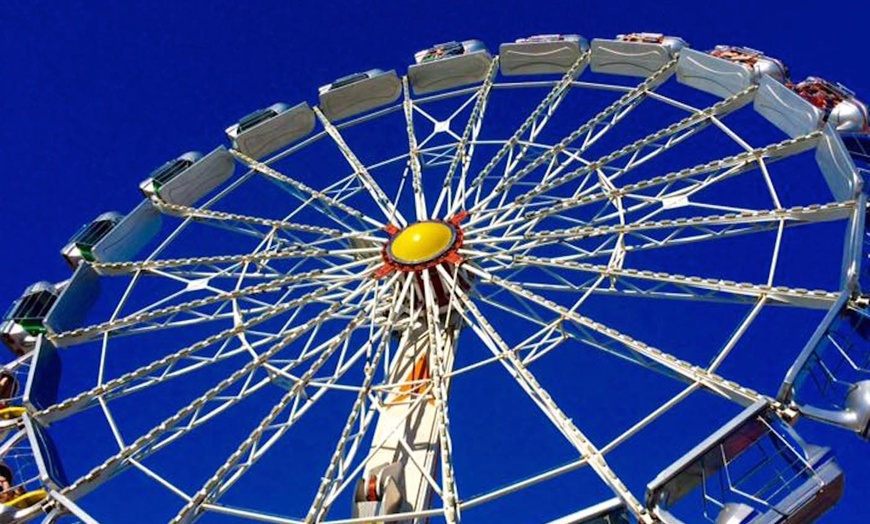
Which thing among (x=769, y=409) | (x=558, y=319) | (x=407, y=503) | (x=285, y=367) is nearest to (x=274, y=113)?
(x=285, y=367)

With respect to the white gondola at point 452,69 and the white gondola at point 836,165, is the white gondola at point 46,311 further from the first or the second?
the white gondola at point 836,165

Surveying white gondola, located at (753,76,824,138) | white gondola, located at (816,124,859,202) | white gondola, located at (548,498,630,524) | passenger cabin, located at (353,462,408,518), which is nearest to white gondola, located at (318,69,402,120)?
white gondola, located at (753,76,824,138)

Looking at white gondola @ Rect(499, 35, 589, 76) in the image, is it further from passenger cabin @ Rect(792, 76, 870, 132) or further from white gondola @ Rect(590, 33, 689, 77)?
passenger cabin @ Rect(792, 76, 870, 132)

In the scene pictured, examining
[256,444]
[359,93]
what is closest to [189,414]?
[256,444]

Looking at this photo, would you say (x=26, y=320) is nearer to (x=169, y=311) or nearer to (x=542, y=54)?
(x=169, y=311)

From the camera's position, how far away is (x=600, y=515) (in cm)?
1032

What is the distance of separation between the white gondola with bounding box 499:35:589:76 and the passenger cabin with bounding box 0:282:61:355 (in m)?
11.1

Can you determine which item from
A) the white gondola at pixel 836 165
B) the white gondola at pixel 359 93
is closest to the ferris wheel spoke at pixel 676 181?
the white gondola at pixel 836 165

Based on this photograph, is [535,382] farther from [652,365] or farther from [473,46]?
[473,46]

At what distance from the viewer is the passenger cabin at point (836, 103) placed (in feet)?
55.2

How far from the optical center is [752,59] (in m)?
18.7

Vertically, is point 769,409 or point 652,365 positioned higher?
point 652,365

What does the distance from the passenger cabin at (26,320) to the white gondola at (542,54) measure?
1109 centimetres

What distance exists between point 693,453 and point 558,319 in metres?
4.45
